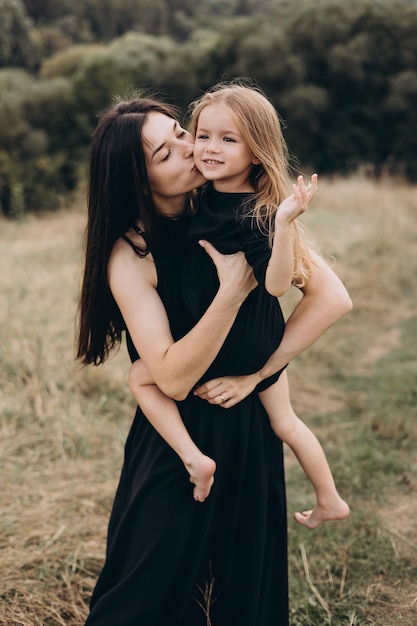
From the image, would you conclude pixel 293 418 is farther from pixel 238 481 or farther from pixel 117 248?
pixel 117 248

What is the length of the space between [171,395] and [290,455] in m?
Result: 2.44

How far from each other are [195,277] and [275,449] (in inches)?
25.5

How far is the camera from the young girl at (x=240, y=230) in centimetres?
169

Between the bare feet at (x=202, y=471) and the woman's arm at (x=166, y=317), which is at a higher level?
A: the woman's arm at (x=166, y=317)

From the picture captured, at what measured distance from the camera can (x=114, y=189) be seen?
1.77 metres

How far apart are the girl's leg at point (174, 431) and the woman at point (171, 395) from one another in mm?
77

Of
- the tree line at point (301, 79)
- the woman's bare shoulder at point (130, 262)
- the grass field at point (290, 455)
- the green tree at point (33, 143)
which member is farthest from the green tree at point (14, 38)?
the woman's bare shoulder at point (130, 262)

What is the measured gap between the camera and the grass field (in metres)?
2.53

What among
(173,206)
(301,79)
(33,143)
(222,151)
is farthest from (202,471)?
(301,79)

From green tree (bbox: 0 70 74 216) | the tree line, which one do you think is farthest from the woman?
the tree line

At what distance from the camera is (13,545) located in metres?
2.71

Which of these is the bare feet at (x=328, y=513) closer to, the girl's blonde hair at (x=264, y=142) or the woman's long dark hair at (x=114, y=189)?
the girl's blonde hair at (x=264, y=142)

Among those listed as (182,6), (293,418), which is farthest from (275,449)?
(182,6)

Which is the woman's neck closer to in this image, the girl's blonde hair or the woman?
Answer: the woman
